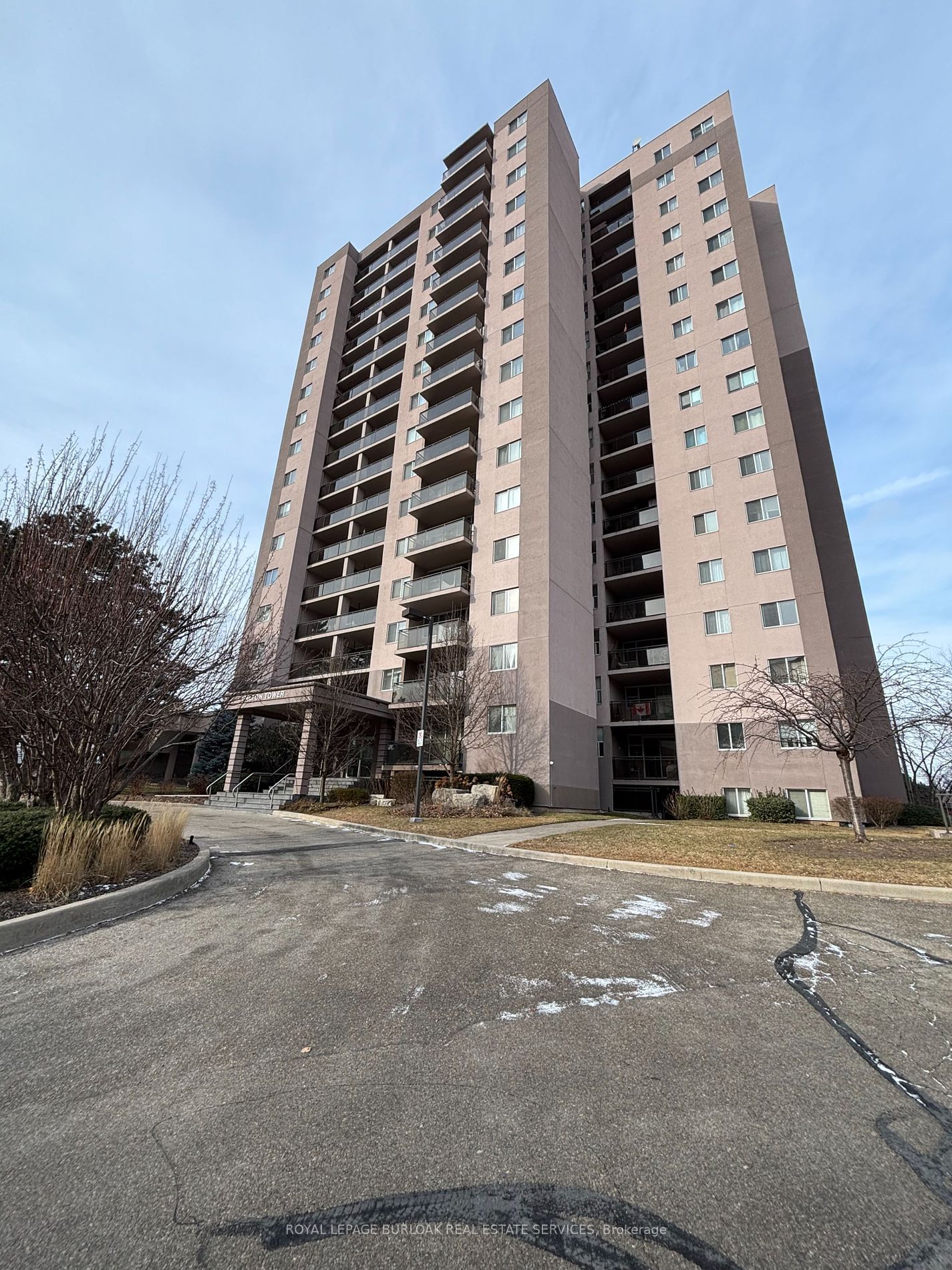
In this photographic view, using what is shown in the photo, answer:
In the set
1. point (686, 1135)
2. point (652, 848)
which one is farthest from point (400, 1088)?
point (652, 848)

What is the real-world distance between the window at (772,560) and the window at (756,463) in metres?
4.44

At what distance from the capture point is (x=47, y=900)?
596cm

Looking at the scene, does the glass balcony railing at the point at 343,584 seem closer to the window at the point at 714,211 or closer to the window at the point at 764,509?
the window at the point at 764,509

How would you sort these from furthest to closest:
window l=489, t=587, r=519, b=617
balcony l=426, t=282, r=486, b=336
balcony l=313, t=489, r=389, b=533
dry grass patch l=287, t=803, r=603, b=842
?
balcony l=313, t=489, r=389, b=533 → balcony l=426, t=282, r=486, b=336 → window l=489, t=587, r=519, b=617 → dry grass patch l=287, t=803, r=603, b=842

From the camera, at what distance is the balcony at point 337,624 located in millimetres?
32750

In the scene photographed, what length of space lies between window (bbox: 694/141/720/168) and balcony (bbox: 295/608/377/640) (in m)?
36.9

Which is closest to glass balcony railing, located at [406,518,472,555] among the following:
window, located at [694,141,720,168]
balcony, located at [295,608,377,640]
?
balcony, located at [295,608,377,640]

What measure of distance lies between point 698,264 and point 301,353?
33.2 metres

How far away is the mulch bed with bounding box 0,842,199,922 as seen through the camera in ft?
18.3

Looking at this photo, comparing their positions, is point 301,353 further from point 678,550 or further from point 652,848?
point 652,848

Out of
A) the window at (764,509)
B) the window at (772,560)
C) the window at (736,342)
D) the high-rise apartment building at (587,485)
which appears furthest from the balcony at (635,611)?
the window at (736,342)

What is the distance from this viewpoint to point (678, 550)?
28.2m

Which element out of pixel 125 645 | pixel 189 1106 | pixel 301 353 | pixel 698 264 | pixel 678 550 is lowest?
pixel 189 1106

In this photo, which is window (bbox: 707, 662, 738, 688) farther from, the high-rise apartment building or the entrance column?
the entrance column
